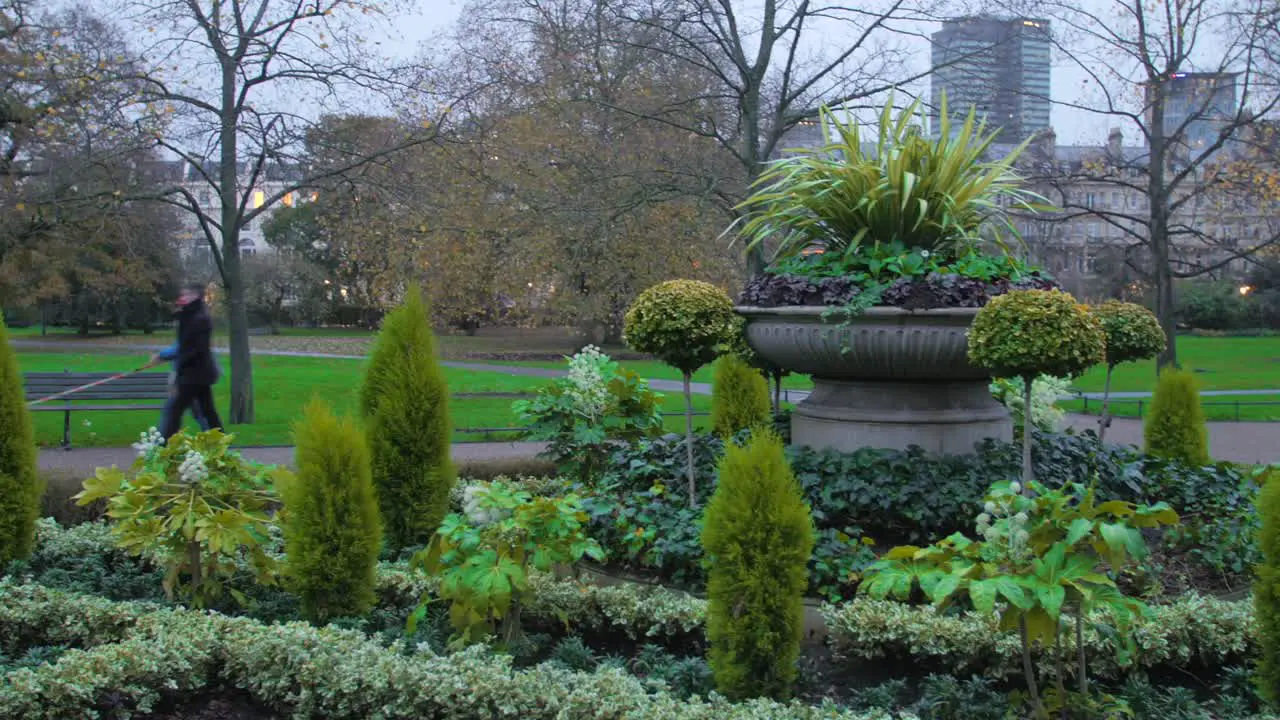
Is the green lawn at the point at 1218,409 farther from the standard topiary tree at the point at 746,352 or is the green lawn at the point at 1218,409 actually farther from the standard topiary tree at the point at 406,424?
the standard topiary tree at the point at 406,424

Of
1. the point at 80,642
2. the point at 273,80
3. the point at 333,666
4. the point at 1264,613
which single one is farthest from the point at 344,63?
the point at 1264,613

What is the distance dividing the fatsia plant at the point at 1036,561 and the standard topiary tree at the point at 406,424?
366cm

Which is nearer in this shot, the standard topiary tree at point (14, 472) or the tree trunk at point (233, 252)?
the standard topiary tree at point (14, 472)

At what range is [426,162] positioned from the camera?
1809cm

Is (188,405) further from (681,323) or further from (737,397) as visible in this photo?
(681,323)

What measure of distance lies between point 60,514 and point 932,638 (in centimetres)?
621

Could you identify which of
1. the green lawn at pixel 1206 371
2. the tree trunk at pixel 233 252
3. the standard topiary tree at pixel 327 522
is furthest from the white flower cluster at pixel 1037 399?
the tree trunk at pixel 233 252

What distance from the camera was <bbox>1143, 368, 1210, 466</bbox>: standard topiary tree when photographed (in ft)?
26.2

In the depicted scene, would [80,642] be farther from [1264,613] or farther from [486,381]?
[486,381]

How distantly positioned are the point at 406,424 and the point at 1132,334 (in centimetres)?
537

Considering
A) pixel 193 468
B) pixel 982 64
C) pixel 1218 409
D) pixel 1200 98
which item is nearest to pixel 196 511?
pixel 193 468

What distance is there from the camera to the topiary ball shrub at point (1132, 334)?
7.70 meters

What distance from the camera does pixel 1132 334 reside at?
7.68 meters

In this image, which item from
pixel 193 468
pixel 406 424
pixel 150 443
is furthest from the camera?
pixel 406 424
